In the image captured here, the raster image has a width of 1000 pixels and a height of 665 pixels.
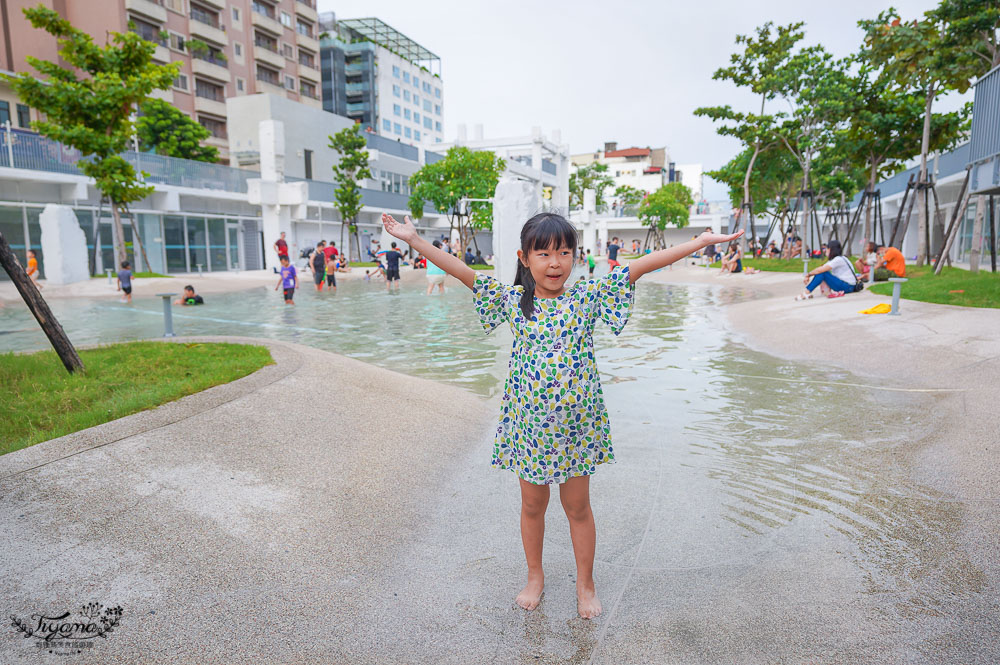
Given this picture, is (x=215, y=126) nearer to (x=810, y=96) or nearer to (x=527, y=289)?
(x=810, y=96)

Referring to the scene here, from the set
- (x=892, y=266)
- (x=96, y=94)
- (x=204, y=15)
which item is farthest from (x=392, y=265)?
(x=204, y=15)

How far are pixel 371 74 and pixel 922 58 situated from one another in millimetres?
66230

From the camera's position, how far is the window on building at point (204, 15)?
47906 millimetres

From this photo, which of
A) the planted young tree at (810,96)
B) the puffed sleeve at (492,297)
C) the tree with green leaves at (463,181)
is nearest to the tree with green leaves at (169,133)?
the tree with green leaves at (463,181)

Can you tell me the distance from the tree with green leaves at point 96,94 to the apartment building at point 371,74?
172 ft

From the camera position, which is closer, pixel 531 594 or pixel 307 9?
pixel 531 594

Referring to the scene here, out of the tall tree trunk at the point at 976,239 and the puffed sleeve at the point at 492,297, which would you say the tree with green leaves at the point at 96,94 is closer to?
the puffed sleeve at the point at 492,297

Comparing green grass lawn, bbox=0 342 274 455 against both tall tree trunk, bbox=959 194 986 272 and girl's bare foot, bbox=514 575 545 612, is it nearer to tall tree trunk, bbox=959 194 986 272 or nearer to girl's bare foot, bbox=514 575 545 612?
girl's bare foot, bbox=514 575 545 612

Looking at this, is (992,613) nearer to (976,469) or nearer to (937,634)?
(937,634)

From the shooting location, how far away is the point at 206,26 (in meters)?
48.2

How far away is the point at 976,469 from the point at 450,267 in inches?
164

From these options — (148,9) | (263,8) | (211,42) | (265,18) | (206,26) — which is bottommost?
(211,42)

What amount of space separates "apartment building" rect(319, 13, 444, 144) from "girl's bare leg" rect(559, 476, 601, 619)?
76.2 meters

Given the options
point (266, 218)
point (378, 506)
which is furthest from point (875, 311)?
point (266, 218)
